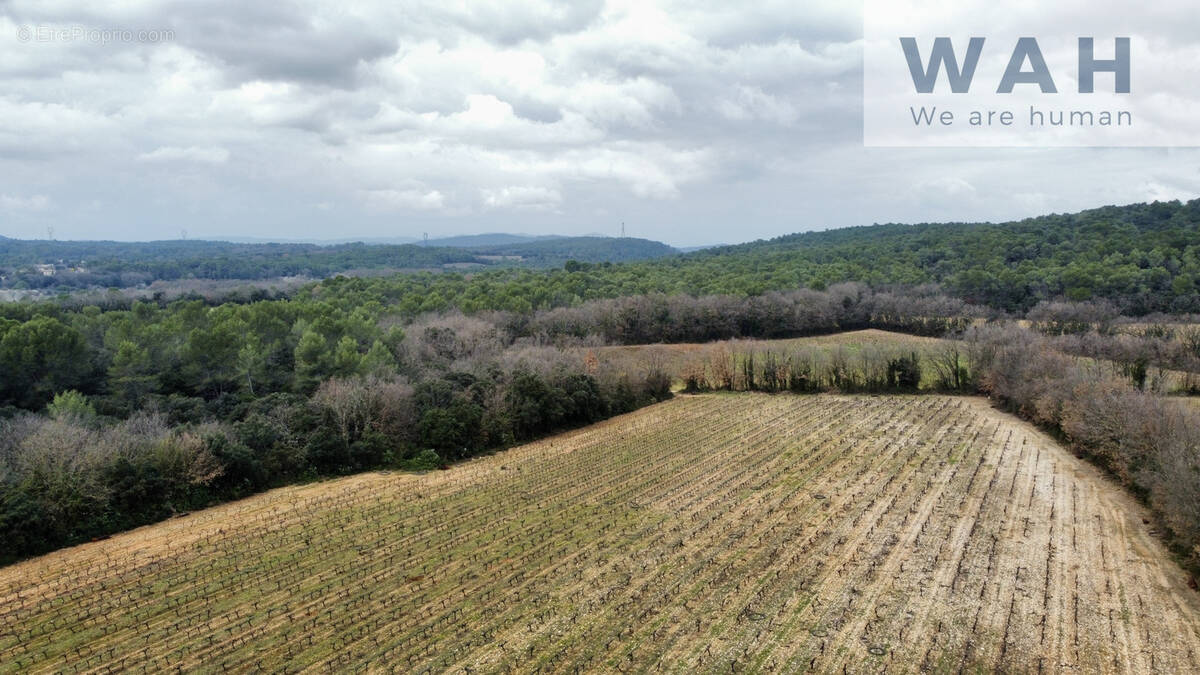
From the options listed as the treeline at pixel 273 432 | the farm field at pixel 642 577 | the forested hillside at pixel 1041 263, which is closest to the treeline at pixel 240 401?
the treeline at pixel 273 432

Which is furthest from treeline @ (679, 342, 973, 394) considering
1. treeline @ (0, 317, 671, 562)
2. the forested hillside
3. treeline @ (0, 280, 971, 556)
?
the forested hillside

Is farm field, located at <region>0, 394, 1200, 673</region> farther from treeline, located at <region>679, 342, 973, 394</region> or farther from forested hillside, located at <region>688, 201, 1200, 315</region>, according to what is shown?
forested hillside, located at <region>688, 201, 1200, 315</region>

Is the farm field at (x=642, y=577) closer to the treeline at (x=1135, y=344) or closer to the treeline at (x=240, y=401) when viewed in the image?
the treeline at (x=240, y=401)

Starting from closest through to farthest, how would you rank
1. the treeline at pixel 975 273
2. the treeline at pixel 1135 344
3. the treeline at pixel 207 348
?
1. the treeline at pixel 207 348
2. the treeline at pixel 1135 344
3. the treeline at pixel 975 273

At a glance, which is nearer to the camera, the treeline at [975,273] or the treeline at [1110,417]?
the treeline at [1110,417]

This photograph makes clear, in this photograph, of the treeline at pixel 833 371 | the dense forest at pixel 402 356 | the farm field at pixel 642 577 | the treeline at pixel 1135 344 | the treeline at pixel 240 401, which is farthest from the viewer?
the treeline at pixel 833 371

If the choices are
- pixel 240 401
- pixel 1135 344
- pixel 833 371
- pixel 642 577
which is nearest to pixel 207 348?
pixel 240 401

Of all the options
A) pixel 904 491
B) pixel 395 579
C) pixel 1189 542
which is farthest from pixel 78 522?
pixel 1189 542
